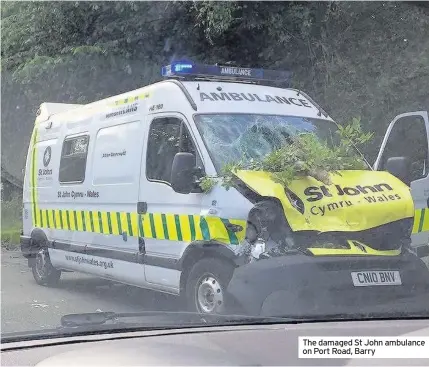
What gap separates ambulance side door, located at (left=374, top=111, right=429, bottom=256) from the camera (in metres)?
4.45

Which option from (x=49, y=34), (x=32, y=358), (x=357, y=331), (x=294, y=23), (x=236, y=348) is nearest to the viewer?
(x=32, y=358)

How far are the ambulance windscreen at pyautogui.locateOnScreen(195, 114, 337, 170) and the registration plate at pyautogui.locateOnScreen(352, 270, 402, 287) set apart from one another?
3.33ft

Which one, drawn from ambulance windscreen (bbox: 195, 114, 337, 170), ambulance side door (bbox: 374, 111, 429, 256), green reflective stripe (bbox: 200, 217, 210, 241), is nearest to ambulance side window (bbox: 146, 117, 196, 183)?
ambulance windscreen (bbox: 195, 114, 337, 170)

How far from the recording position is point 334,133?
4699 mm

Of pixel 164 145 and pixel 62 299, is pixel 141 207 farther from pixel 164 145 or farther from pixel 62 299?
pixel 62 299

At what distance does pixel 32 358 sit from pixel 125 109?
3164mm

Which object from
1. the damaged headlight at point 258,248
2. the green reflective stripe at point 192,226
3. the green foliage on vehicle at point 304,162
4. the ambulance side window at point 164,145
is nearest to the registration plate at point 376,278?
the damaged headlight at point 258,248

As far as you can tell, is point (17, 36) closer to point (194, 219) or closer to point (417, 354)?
point (194, 219)

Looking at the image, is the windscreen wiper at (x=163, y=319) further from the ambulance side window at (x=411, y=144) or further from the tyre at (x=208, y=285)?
the ambulance side window at (x=411, y=144)

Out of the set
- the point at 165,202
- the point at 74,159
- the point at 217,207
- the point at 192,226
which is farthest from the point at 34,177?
the point at 217,207

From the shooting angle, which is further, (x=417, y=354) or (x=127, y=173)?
(x=127, y=173)

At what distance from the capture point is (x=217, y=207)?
4.32m

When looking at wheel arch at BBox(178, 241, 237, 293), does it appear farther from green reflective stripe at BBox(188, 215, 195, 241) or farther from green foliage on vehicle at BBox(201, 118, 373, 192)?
green foliage on vehicle at BBox(201, 118, 373, 192)

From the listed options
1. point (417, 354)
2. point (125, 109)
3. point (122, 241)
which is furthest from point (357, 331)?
point (125, 109)
